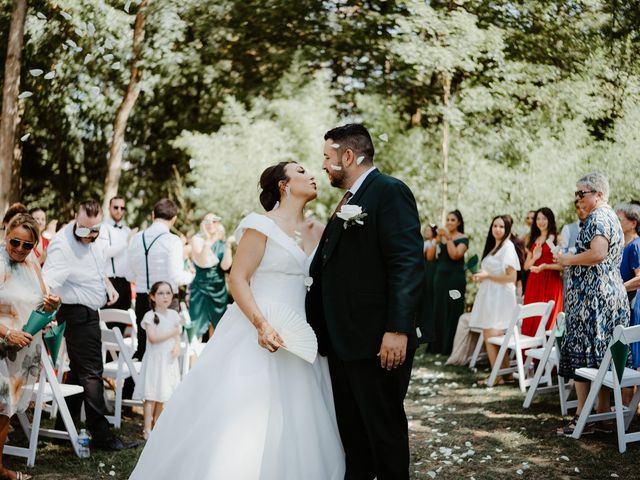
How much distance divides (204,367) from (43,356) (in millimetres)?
1754

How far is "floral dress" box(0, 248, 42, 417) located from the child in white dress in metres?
1.20

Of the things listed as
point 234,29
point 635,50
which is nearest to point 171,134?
point 234,29

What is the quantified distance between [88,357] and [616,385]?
377 cm

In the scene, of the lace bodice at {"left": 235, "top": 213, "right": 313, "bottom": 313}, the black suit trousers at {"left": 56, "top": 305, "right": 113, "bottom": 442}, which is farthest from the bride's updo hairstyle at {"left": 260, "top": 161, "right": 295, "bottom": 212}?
the black suit trousers at {"left": 56, "top": 305, "right": 113, "bottom": 442}

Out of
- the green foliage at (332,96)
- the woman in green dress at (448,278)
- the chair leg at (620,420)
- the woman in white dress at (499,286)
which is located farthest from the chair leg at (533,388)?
the green foliage at (332,96)

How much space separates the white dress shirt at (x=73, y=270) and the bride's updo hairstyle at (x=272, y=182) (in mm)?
1802

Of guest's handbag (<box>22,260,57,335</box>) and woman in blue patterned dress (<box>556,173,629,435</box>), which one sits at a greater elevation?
woman in blue patterned dress (<box>556,173,629,435</box>)

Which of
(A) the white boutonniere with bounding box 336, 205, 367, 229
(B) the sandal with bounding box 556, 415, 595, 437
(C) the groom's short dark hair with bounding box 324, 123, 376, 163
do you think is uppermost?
(C) the groom's short dark hair with bounding box 324, 123, 376, 163

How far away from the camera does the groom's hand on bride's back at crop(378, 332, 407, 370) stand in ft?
10.3

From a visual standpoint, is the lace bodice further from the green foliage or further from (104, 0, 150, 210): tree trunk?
(104, 0, 150, 210): tree trunk

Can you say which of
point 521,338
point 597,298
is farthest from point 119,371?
point 521,338

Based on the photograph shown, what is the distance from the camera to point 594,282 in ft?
17.5

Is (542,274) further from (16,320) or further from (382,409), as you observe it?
(16,320)

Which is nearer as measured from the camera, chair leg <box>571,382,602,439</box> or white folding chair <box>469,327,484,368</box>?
chair leg <box>571,382,602,439</box>
